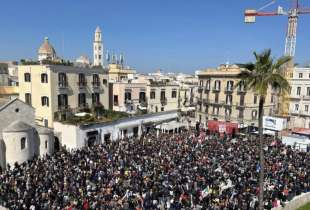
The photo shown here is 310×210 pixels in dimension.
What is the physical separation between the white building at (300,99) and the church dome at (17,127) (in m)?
46.6

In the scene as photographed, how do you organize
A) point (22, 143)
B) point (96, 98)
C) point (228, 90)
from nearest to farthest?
point (22, 143)
point (96, 98)
point (228, 90)

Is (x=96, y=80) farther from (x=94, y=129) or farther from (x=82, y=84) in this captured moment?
(x=94, y=129)

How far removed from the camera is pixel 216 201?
20547 mm

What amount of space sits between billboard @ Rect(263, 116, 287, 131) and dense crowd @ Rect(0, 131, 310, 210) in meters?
11.1

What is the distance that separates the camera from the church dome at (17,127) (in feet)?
91.0

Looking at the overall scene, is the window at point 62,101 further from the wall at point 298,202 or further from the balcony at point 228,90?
the balcony at point 228,90

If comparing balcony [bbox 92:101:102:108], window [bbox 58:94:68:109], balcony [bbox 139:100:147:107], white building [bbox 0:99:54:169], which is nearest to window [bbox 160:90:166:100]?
balcony [bbox 139:100:147:107]

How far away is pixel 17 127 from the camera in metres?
28.2

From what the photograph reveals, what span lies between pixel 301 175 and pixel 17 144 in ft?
86.1

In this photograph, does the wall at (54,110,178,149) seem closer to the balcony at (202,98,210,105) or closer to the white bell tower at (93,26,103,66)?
the balcony at (202,98,210,105)

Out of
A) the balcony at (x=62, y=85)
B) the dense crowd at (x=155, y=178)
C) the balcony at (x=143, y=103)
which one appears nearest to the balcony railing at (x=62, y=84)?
the balcony at (x=62, y=85)

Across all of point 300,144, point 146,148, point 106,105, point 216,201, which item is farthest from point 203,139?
point 216,201

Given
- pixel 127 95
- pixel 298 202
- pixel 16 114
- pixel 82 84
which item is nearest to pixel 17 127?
pixel 16 114

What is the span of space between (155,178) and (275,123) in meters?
27.7
